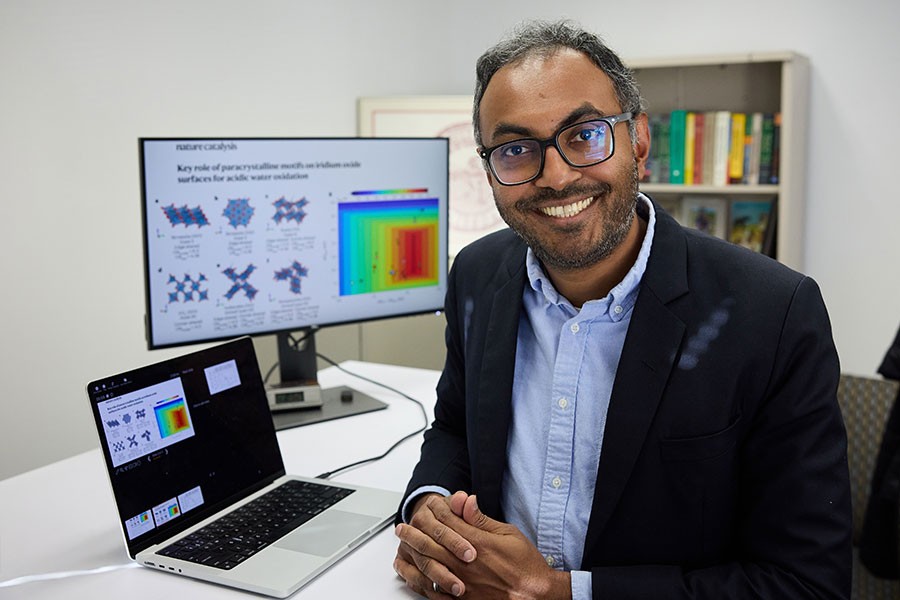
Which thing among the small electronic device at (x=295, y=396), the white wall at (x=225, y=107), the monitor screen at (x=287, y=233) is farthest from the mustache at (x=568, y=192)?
the white wall at (x=225, y=107)

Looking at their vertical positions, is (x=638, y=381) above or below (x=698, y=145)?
below

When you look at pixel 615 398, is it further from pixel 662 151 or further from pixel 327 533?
pixel 662 151

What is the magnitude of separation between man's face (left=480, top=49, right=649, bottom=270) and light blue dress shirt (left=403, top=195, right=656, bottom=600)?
0.24ft

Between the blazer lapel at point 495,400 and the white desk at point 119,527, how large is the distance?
0.17 metres

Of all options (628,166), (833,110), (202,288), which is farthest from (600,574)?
(833,110)

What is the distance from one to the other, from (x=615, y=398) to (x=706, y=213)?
241 cm

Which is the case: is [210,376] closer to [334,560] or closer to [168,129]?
[334,560]

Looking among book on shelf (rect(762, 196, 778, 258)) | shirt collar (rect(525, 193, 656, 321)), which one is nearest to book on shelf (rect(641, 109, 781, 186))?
book on shelf (rect(762, 196, 778, 258))

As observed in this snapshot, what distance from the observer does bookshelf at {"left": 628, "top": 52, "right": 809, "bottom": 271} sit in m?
3.01

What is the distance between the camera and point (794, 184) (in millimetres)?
3078

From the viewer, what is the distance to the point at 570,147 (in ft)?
4.03

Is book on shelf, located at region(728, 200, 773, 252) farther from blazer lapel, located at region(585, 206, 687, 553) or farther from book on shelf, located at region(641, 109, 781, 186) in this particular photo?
blazer lapel, located at region(585, 206, 687, 553)

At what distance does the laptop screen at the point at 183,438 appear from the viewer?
47.6 inches

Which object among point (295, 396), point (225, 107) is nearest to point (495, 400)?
point (295, 396)
